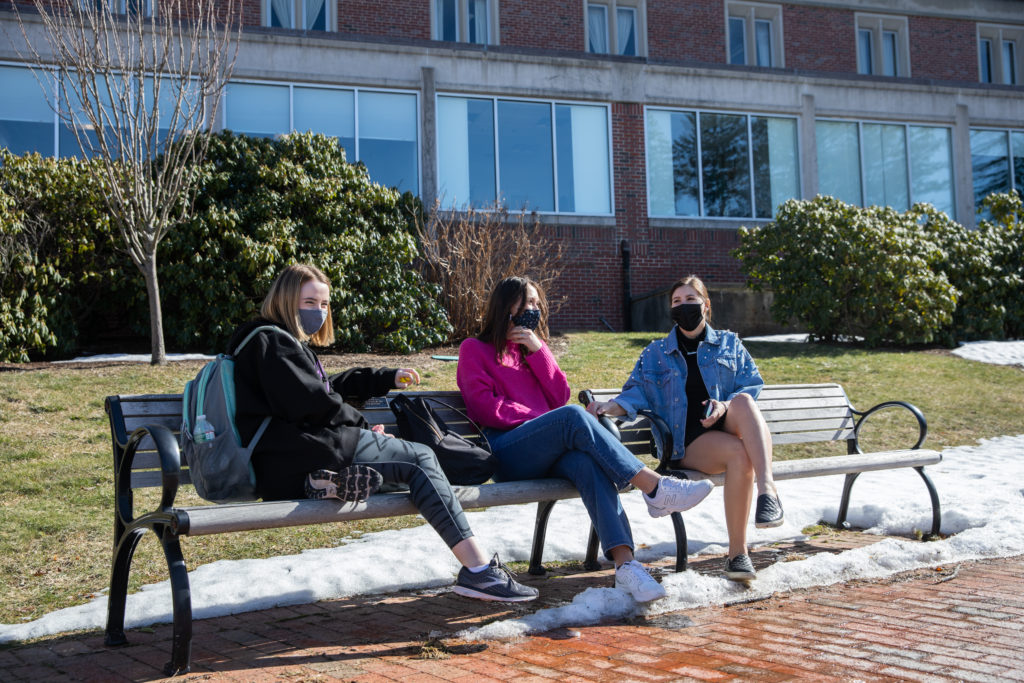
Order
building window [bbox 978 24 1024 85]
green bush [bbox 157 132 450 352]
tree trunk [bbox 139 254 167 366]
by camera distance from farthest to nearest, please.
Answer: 1. building window [bbox 978 24 1024 85]
2. green bush [bbox 157 132 450 352]
3. tree trunk [bbox 139 254 167 366]

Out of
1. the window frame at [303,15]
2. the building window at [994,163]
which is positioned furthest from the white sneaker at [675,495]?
the building window at [994,163]

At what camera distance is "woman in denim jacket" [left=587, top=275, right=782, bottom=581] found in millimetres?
4422

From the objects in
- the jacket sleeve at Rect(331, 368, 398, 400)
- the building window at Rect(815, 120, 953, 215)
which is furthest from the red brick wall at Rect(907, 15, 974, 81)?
the jacket sleeve at Rect(331, 368, 398, 400)

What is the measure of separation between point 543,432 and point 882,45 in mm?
20508

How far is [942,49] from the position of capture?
21.3 metres

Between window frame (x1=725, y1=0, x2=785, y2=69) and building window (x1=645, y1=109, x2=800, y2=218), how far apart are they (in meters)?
3.06

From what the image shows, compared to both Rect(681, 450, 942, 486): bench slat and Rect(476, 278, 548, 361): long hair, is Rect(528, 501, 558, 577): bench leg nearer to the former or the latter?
Rect(681, 450, 942, 486): bench slat

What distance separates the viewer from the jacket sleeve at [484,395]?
4.39m

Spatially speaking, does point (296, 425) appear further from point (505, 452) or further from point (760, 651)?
point (760, 651)

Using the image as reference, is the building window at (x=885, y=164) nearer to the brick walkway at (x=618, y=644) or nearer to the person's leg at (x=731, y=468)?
the person's leg at (x=731, y=468)

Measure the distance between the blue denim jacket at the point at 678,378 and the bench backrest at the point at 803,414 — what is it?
495mm

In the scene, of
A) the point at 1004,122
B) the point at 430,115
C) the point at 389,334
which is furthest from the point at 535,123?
the point at 1004,122

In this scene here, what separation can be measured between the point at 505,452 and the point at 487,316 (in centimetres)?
70

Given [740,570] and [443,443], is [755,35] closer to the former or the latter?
[740,570]
